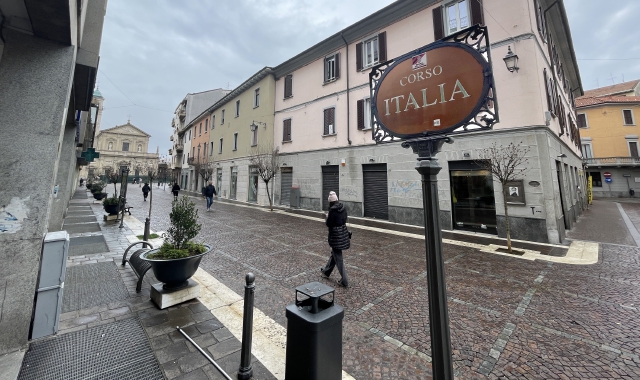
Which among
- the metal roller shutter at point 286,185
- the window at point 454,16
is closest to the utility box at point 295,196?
the metal roller shutter at point 286,185

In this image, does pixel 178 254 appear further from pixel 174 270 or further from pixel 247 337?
pixel 247 337

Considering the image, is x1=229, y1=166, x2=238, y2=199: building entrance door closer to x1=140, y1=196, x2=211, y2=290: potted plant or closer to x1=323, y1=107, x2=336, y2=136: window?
x1=323, y1=107, x2=336, y2=136: window

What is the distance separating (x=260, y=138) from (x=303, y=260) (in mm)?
15574

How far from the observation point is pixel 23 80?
2791 millimetres

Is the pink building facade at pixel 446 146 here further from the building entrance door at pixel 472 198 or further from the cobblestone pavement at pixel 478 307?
the cobblestone pavement at pixel 478 307

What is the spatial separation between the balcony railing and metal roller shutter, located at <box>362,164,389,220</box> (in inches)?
1242

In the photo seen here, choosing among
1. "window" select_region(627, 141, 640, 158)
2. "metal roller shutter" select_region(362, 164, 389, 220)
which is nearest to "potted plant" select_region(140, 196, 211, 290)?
"metal roller shutter" select_region(362, 164, 389, 220)

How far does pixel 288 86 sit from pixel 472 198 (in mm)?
14537

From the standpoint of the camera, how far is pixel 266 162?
17328 millimetres

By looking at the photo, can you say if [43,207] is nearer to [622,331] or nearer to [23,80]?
[23,80]

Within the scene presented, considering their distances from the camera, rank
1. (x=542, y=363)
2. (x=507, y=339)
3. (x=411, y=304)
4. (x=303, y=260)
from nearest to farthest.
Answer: (x=542, y=363), (x=507, y=339), (x=411, y=304), (x=303, y=260)

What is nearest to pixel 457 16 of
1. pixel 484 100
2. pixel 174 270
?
pixel 484 100

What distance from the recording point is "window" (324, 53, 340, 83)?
48.7 ft

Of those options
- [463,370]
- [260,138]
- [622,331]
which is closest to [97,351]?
[463,370]
